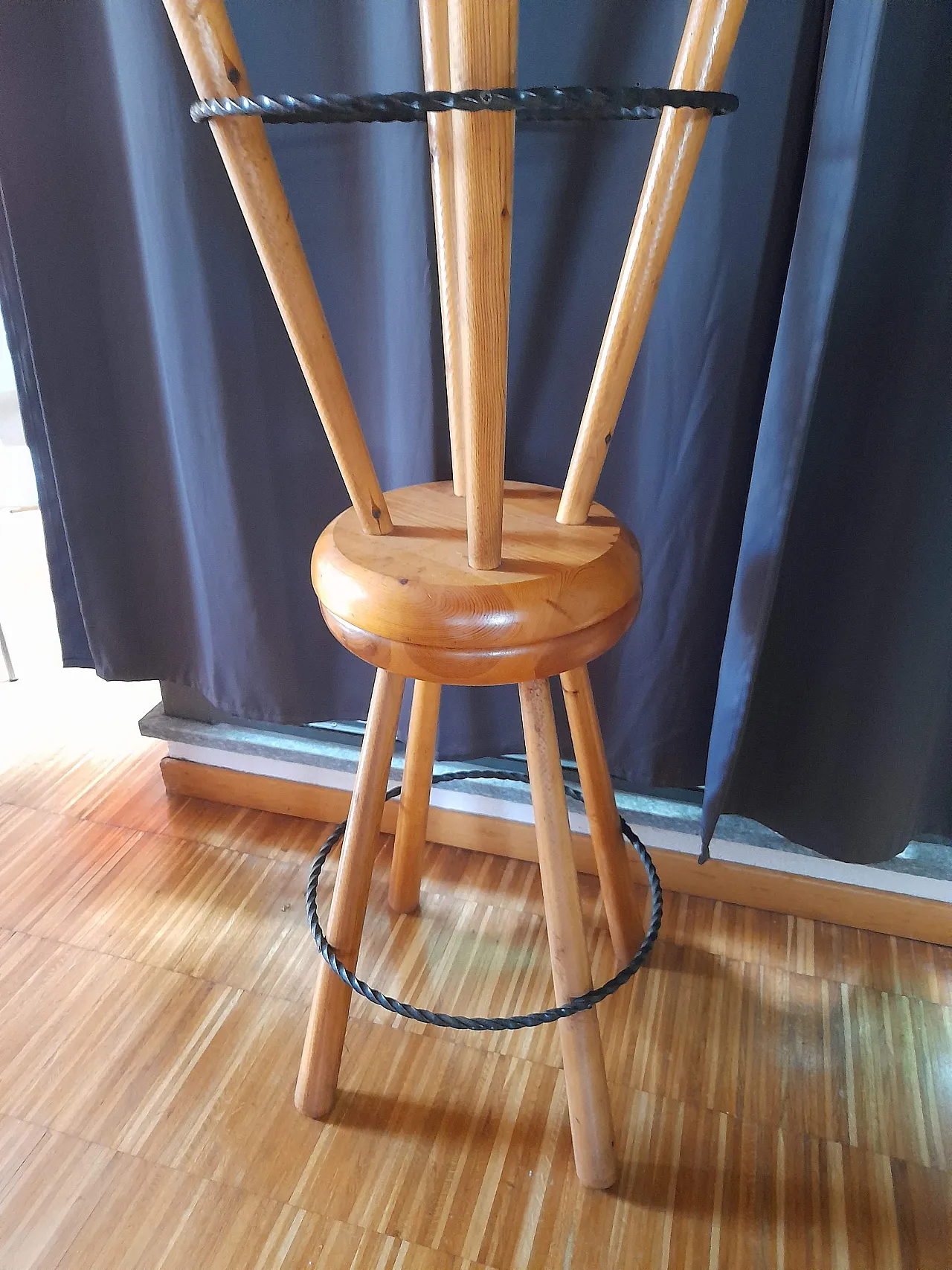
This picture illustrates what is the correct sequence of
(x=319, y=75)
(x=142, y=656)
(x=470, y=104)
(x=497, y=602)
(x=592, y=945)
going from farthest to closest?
(x=142, y=656) → (x=592, y=945) → (x=319, y=75) → (x=497, y=602) → (x=470, y=104)

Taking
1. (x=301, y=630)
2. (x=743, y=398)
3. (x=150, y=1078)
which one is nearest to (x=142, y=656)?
(x=301, y=630)

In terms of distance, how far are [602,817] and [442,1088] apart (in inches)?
14.1

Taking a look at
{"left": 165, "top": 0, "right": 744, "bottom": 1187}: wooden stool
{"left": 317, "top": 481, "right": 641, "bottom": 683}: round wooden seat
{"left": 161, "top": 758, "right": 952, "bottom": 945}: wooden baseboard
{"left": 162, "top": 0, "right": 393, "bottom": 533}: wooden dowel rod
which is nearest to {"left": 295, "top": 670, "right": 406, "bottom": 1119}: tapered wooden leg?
{"left": 165, "top": 0, "right": 744, "bottom": 1187}: wooden stool

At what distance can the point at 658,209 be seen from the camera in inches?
21.0

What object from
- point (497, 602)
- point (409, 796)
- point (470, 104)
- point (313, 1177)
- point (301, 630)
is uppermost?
point (470, 104)

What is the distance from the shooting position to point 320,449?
1.00m

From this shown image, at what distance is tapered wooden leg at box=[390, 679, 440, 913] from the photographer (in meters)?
0.93

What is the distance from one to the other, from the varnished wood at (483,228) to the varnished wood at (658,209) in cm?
10

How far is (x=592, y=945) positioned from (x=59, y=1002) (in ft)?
2.22

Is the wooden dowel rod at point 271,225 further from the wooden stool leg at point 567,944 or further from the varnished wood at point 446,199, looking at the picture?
the wooden stool leg at point 567,944

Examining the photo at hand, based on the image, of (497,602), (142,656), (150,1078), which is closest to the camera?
(497,602)

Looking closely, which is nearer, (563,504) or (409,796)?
(563,504)

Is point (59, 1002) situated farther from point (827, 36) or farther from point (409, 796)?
point (827, 36)

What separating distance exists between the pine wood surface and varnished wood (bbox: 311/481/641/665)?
0.59 metres
